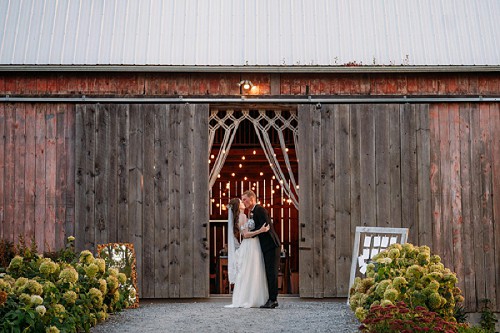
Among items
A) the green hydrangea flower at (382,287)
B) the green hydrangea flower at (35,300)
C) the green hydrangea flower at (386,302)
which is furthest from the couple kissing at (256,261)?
the green hydrangea flower at (35,300)

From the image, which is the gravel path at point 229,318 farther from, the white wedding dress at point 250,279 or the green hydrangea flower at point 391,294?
the green hydrangea flower at point 391,294

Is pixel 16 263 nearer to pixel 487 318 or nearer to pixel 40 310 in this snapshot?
pixel 40 310

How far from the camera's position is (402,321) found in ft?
27.3

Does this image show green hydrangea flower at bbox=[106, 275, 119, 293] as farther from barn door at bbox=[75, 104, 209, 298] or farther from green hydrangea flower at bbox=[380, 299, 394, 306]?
green hydrangea flower at bbox=[380, 299, 394, 306]

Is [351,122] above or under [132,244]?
above

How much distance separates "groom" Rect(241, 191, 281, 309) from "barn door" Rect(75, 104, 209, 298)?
0.99 metres

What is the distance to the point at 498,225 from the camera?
14.0m

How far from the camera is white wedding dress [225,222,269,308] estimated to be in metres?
12.9

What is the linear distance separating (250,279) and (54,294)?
440 centimetres

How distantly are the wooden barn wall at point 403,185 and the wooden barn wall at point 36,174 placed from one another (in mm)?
3615

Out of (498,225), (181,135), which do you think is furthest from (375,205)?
(181,135)

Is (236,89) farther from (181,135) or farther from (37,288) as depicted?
(37,288)

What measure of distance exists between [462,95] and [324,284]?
Answer: 362 centimetres

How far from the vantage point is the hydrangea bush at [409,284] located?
9.85m
